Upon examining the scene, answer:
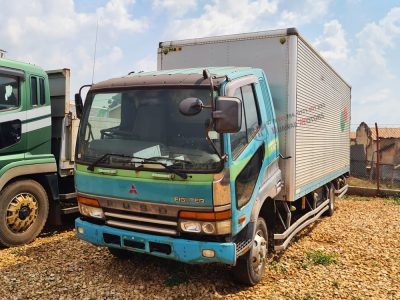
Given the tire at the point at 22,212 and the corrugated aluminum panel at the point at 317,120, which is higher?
the corrugated aluminum panel at the point at 317,120

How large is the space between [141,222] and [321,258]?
9.23 feet

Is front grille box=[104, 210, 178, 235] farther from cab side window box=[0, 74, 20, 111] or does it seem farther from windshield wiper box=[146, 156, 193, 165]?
cab side window box=[0, 74, 20, 111]

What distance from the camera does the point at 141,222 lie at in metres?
3.93

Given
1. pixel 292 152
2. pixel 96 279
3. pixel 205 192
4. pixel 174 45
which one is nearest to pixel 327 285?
pixel 292 152

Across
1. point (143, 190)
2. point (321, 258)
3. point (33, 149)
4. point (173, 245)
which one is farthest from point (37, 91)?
point (321, 258)

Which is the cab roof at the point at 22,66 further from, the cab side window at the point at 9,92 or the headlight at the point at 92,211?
the headlight at the point at 92,211

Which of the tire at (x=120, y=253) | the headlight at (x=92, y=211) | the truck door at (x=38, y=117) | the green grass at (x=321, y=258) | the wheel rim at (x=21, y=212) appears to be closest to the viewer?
the headlight at (x=92, y=211)

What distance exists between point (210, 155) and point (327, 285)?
7.62 feet

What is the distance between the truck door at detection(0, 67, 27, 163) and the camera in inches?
222

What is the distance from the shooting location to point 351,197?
1152 cm

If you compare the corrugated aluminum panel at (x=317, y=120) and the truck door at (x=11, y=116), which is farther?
the truck door at (x=11, y=116)

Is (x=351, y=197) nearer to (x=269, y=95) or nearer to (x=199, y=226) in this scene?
(x=269, y=95)

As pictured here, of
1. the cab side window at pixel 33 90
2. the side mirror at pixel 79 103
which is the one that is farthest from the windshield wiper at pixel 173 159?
the cab side window at pixel 33 90

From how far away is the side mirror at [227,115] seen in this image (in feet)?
11.1
